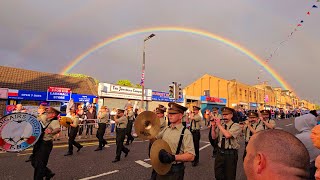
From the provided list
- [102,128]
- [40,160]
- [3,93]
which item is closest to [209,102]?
[3,93]

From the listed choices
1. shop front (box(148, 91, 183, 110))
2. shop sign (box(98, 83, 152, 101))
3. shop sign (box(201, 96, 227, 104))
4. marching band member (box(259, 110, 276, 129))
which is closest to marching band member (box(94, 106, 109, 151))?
marching band member (box(259, 110, 276, 129))

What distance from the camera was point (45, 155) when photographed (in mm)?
5535

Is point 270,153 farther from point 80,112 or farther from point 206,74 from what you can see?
point 206,74

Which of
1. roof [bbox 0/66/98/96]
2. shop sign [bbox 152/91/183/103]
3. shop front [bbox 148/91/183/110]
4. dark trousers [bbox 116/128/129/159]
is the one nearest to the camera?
dark trousers [bbox 116/128/129/159]

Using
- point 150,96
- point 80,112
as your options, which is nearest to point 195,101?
point 150,96

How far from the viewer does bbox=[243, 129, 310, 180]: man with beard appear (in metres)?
1.25

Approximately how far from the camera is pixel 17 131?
184 inches

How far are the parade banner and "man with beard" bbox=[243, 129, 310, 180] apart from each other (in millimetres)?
24942

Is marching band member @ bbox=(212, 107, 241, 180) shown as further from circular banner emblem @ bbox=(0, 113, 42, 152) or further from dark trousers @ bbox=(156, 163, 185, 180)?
circular banner emblem @ bbox=(0, 113, 42, 152)

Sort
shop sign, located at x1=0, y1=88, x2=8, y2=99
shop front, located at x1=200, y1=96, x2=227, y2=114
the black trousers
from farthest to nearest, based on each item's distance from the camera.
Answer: shop front, located at x1=200, y1=96, x2=227, y2=114, shop sign, located at x1=0, y1=88, x2=8, y2=99, the black trousers

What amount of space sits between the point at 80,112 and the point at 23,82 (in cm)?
1496

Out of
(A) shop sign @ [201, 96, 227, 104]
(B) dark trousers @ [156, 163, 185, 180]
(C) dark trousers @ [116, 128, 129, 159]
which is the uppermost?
(A) shop sign @ [201, 96, 227, 104]

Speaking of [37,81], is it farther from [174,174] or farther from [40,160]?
[174,174]

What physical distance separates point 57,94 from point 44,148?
2019 cm
